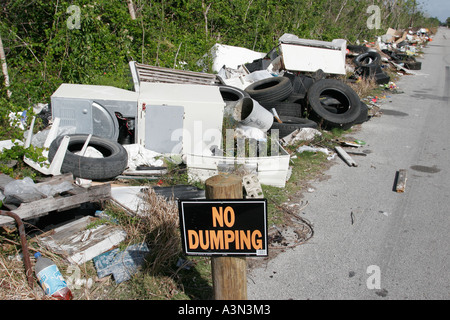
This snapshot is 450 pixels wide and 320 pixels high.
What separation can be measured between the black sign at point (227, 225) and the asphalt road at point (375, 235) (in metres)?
1.13

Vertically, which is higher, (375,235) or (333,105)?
(333,105)

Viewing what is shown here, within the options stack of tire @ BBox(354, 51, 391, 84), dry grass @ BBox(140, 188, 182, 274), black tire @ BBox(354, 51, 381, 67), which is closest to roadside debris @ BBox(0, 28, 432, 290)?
dry grass @ BBox(140, 188, 182, 274)

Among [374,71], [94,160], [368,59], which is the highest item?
[368,59]

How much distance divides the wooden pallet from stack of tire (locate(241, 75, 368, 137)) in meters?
4.62

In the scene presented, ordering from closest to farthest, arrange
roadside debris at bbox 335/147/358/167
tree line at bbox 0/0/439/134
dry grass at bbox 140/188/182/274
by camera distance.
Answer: dry grass at bbox 140/188/182/274, roadside debris at bbox 335/147/358/167, tree line at bbox 0/0/439/134

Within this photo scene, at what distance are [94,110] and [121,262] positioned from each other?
2946 mm

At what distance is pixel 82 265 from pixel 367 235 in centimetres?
326

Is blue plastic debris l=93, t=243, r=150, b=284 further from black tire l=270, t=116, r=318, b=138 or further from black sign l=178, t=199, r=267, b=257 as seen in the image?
black tire l=270, t=116, r=318, b=138

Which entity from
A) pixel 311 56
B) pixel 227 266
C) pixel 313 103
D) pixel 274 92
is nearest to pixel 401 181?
pixel 313 103

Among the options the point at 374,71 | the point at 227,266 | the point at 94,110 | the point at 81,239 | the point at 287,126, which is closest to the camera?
the point at 227,266

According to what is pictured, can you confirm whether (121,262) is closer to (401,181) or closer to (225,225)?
(225,225)

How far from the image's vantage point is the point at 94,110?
6.02 m

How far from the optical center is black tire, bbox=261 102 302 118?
8.78 meters

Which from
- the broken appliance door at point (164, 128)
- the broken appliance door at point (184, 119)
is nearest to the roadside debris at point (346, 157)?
the broken appliance door at point (184, 119)
